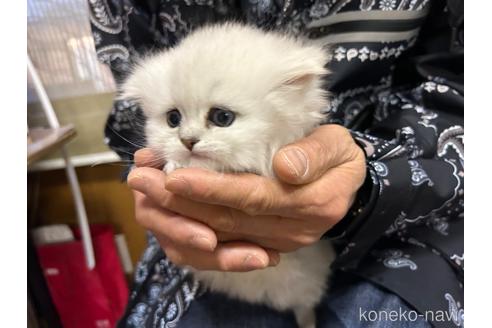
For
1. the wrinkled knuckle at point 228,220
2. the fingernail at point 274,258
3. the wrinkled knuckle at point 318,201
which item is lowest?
the fingernail at point 274,258

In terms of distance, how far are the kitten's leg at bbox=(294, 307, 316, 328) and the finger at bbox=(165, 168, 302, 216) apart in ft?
0.82

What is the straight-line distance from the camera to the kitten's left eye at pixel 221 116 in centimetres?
46

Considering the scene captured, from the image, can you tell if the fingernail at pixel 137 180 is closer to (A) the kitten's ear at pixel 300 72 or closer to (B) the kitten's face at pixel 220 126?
(B) the kitten's face at pixel 220 126

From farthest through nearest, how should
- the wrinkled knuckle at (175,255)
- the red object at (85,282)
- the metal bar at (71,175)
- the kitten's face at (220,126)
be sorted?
the red object at (85,282), the metal bar at (71,175), the wrinkled knuckle at (175,255), the kitten's face at (220,126)

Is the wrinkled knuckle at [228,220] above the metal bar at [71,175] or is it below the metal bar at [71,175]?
above

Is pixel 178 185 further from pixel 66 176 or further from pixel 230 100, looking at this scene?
pixel 66 176

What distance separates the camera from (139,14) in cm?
73

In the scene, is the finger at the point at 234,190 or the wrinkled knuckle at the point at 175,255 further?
the wrinkled knuckle at the point at 175,255

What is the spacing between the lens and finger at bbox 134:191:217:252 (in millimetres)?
510

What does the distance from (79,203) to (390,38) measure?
3.10ft

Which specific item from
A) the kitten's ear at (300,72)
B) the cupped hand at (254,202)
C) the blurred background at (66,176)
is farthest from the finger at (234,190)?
the blurred background at (66,176)

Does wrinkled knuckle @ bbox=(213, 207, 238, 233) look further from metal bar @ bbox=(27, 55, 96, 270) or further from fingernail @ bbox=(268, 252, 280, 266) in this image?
metal bar @ bbox=(27, 55, 96, 270)

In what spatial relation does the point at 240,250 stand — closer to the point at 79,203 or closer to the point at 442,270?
the point at 442,270

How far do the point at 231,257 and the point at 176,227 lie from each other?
0.08 m
